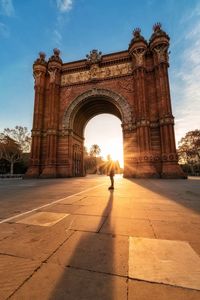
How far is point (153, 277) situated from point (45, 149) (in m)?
23.4

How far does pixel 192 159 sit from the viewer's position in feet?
144

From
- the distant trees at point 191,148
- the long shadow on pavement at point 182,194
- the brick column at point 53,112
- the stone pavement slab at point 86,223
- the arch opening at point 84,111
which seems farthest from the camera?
the distant trees at point 191,148

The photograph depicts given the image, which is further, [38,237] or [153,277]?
[38,237]

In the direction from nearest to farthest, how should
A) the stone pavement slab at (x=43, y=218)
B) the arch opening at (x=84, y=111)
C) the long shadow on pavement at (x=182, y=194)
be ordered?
the stone pavement slab at (x=43, y=218), the long shadow on pavement at (x=182, y=194), the arch opening at (x=84, y=111)

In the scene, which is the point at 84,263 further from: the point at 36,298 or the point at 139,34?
the point at 139,34

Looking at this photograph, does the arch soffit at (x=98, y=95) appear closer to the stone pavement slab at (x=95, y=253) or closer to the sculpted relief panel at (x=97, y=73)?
the sculpted relief panel at (x=97, y=73)

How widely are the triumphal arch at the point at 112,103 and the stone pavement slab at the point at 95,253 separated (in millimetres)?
16508

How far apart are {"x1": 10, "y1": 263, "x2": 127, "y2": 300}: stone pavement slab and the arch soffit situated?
20.8m

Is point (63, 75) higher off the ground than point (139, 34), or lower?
lower

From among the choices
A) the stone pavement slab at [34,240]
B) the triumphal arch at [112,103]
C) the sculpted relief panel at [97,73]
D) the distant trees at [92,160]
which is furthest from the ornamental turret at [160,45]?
the distant trees at [92,160]

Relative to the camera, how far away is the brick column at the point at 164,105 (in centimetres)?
1798

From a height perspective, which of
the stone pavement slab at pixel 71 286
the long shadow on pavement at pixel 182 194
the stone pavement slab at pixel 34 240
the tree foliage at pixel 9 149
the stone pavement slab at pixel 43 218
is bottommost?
the long shadow on pavement at pixel 182 194

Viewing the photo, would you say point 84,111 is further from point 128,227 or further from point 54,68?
point 128,227

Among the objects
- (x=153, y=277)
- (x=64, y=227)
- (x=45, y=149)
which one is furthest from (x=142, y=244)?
(x=45, y=149)
